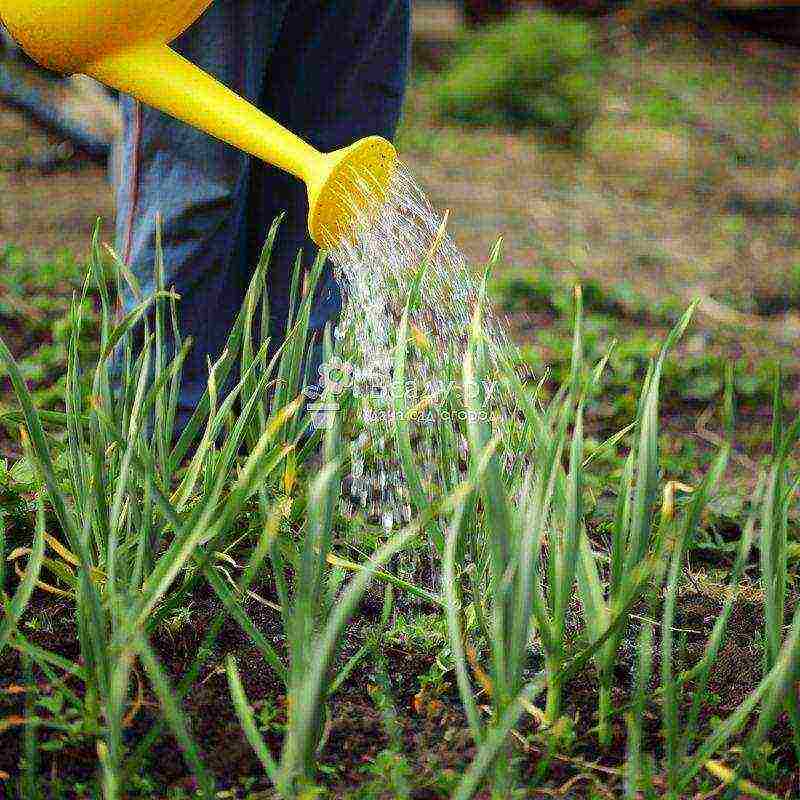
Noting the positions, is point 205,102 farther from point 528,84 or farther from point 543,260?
point 528,84

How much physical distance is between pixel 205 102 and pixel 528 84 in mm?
3122

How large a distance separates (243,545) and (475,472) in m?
0.56

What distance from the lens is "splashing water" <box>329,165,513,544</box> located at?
151 centimetres

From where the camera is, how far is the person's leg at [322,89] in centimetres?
191

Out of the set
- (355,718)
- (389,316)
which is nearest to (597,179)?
(389,316)

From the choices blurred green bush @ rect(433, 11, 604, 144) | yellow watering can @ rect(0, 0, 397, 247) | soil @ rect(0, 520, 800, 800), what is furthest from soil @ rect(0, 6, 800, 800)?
yellow watering can @ rect(0, 0, 397, 247)

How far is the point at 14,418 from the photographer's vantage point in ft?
4.79

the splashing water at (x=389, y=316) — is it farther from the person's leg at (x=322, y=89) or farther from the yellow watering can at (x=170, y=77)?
the person's leg at (x=322, y=89)

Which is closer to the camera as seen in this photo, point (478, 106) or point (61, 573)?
point (61, 573)

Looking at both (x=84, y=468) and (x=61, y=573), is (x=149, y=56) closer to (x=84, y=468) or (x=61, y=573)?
(x=84, y=468)

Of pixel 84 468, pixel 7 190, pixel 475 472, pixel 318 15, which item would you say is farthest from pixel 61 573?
pixel 7 190

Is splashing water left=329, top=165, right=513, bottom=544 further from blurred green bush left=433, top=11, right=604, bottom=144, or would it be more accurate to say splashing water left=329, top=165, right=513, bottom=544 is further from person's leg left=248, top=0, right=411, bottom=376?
blurred green bush left=433, top=11, right=604, bottom=144

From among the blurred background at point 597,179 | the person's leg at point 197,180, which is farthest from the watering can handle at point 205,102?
the blurred background at point 597,179

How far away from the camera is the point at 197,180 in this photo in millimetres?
1814
